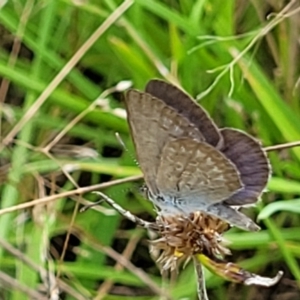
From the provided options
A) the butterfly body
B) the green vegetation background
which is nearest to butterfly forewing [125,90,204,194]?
the butterfly body

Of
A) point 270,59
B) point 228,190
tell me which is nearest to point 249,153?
point 228,190

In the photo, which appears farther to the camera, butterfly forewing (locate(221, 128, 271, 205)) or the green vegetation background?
the green vegetation background

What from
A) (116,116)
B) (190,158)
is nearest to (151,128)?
(190,158)

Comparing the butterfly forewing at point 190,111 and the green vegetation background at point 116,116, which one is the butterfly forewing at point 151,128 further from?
the green vegetation background at point 116,116

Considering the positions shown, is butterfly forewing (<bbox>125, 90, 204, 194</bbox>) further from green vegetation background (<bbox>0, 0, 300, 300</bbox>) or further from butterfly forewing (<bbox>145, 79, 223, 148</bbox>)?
green vegetation background (<bbox>0, 0, 300, 300</bbox>)

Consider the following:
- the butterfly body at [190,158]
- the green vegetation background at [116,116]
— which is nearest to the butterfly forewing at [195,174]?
the butterfly body at [190,158]

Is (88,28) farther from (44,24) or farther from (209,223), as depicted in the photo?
(209,223)
